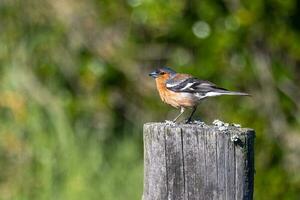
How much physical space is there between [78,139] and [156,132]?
534 cm

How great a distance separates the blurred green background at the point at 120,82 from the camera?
30.6 feet

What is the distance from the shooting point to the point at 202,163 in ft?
14.1

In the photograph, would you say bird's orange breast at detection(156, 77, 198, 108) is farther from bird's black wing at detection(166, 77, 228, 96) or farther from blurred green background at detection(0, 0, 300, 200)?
blurred green background at detection(0, 0, 300, 200)

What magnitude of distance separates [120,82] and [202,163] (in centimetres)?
690

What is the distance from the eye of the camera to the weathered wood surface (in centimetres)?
430

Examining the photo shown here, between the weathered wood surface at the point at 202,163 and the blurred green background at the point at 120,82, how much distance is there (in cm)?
428

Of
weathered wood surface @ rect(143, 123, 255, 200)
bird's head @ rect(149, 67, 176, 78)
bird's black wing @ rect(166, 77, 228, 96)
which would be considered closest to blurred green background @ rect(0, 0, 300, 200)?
bird's head @ rect(149, 67, 176, 78)

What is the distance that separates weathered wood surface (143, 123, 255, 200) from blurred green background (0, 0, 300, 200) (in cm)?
428

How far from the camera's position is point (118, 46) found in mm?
11211

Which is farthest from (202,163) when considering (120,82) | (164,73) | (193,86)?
(120,82)

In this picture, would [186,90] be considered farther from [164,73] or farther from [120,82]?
[120,82]

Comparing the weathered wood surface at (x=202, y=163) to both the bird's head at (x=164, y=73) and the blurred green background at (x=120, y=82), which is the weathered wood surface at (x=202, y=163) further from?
the blurred green background at (x=120, y=82)

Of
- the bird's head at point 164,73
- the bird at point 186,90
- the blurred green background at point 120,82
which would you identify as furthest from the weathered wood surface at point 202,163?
the blurred green background at point 120,82

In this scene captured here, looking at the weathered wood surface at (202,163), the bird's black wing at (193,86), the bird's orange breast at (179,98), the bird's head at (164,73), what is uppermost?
the bird's head at (164,73)
